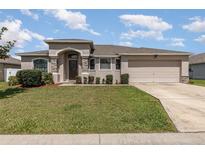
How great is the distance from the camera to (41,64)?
23469mm

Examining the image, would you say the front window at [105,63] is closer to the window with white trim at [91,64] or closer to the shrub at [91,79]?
the window with white trim at [91,64]

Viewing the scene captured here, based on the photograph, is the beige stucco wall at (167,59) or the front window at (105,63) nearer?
the beige stucco wall at (167,59)

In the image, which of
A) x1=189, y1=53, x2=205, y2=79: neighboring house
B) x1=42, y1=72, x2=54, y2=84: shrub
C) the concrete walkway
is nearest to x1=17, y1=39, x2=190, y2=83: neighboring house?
x1=42, y1=72, x2=54, y2=84: shrub

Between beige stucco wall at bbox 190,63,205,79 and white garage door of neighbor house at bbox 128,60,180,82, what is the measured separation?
14.6 m

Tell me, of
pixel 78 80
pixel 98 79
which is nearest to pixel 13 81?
pixel 78 80

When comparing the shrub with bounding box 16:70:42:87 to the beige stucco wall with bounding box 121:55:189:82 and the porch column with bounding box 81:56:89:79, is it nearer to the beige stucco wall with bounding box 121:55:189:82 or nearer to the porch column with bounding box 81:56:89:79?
the porch column with bounding box 81:56:89:79

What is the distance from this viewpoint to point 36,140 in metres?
5.49

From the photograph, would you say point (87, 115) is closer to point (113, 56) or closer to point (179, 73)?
point (113, 56)

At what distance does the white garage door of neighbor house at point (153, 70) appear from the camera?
23.5 meters

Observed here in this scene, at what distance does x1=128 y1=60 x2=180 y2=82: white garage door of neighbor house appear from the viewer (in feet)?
76.9

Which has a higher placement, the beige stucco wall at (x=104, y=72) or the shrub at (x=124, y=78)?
the beige stucco wall at (x=104, y=72)

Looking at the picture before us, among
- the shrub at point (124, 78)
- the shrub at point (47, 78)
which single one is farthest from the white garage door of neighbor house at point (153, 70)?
the shrub at point (47, 78)

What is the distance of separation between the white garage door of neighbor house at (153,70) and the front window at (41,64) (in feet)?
28.1

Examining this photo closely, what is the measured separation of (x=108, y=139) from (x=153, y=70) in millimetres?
18783
